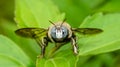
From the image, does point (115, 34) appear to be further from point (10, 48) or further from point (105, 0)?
point (105, 0)

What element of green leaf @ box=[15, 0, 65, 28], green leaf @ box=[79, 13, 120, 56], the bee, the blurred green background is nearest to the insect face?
the bee

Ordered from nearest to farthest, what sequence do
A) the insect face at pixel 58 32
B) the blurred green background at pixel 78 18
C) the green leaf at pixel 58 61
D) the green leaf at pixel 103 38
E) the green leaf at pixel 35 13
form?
the green leaf at pixel 58 61, the insect face at pixel 58 32, the green leaf at pixel 103 38, the green leaf at pixel 35 13, the blurred green background at pixel 78 18

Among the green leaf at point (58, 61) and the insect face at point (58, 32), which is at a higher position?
the insect face at point (58, 32)

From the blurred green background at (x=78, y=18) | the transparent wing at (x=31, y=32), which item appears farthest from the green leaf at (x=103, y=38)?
the blurred green background at (x=78, y=18)

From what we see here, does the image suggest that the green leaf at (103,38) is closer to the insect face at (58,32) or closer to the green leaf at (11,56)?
the insect face at (58,32)

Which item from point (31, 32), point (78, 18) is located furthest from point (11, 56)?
point (78, 18)

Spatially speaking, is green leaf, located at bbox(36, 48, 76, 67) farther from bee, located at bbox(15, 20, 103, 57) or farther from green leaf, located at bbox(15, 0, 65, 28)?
green leaf, located at bbox(15, 0, 65, 28)
